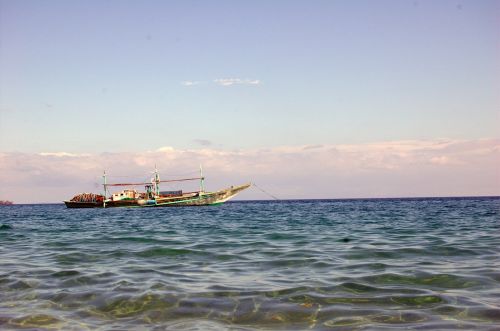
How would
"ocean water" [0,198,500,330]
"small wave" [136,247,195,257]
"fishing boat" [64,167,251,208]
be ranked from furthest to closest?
"fishing boat" [64,167,251,208], "small wave" [136,247,195,257], "ocean water" [0,198,500,330]

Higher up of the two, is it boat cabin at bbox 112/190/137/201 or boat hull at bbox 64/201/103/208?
boat cabin at bbox 112/190/137/201

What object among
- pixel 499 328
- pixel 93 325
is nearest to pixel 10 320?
pixel 93 325

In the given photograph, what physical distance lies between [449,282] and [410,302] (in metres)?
1.86

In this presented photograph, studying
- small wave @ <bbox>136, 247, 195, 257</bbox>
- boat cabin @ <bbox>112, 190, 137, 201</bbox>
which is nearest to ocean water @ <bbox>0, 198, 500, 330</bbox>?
small wave @ <bbox>136, 247, 195, 257</bbox>

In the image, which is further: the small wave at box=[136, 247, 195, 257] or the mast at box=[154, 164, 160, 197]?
the mast at box=[154, 164, 160, 197]

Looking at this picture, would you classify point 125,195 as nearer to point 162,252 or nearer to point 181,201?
point 181,201

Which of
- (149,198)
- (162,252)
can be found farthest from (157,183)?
(162,252)

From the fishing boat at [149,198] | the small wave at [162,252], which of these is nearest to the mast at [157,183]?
the fishing boat at [149,198]

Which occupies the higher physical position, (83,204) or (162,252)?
(83,204)

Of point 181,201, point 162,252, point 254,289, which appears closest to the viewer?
point 254,289

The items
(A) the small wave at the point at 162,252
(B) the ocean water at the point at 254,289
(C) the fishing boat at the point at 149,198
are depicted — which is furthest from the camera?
(C) the fishing boat at the point at 149,198

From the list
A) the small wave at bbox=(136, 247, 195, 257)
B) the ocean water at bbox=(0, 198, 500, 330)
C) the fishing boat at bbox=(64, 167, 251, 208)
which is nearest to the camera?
the ocean water at bbox=(0, 198, 500, 330)

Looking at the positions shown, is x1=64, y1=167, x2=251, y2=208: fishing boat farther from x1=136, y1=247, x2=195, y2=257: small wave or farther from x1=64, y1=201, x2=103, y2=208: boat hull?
x1=136, y1=247, x2=195, y2=257: small wave

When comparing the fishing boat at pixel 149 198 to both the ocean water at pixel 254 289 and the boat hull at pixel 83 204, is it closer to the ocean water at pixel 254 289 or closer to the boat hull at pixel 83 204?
the boat hull at pixel 83 204
